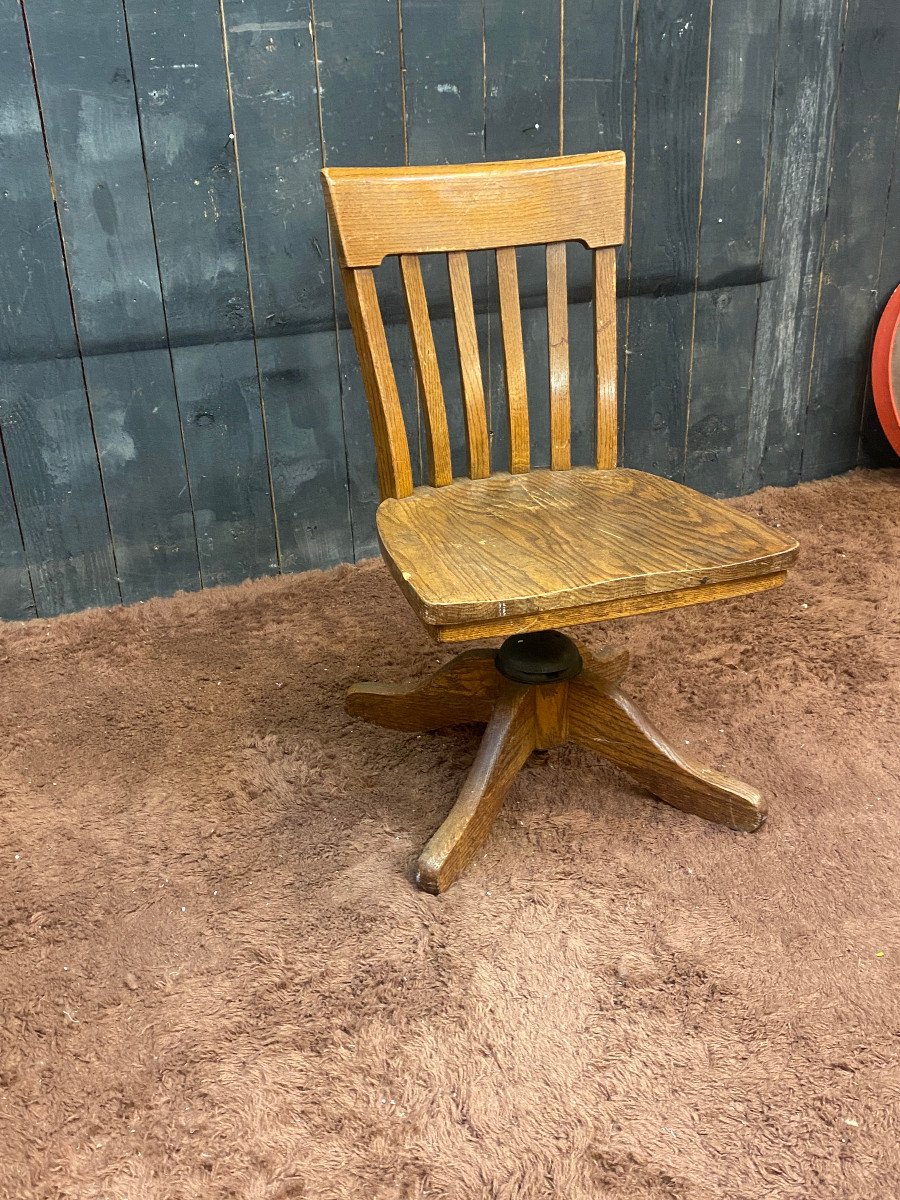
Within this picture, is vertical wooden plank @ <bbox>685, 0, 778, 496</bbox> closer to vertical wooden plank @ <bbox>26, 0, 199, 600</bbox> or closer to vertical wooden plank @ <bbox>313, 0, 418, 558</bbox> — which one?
vertical wooden plank @ <bbox>313, 0, 418, 558</bbox>

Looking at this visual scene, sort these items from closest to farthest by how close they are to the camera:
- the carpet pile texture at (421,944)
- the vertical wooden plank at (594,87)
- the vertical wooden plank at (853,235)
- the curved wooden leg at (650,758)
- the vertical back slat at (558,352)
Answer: the carpet pile texture at (421,944), the curved wooden leg at (650,758), the vertical back slat at (558,352), the vertical wooden plank at (594,87), the vertical wooden plank at (853,235)

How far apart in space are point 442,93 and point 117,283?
70 centimetres

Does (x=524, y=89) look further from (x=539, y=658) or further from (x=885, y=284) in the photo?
(x=539, y=658)

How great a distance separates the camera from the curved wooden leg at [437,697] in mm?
1559

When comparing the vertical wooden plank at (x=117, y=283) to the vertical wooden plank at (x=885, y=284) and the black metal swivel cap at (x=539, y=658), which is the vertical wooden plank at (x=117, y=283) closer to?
the black metal swivel cap at (x=539, y=658)

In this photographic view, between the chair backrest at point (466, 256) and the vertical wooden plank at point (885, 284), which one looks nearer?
the chair backrest at point (466, 256)

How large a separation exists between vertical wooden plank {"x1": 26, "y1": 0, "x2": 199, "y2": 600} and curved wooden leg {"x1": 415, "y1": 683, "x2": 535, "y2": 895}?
2.99ft

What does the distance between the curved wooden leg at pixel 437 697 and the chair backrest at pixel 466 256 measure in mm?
285

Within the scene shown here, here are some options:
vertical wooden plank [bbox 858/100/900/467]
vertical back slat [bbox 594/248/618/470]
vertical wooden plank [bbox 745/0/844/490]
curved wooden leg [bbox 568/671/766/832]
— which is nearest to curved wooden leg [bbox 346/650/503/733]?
curved wooden leg [bbox 568/671/766/832]

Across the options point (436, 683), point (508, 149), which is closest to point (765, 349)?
point (508, 149)

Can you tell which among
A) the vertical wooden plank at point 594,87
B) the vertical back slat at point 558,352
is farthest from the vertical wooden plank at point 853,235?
the vertical back slat at point 558,352

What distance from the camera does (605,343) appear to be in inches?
59.9

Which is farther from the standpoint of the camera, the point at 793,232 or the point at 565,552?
the point at 793,232

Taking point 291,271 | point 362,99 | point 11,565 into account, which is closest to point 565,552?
point 291,271
